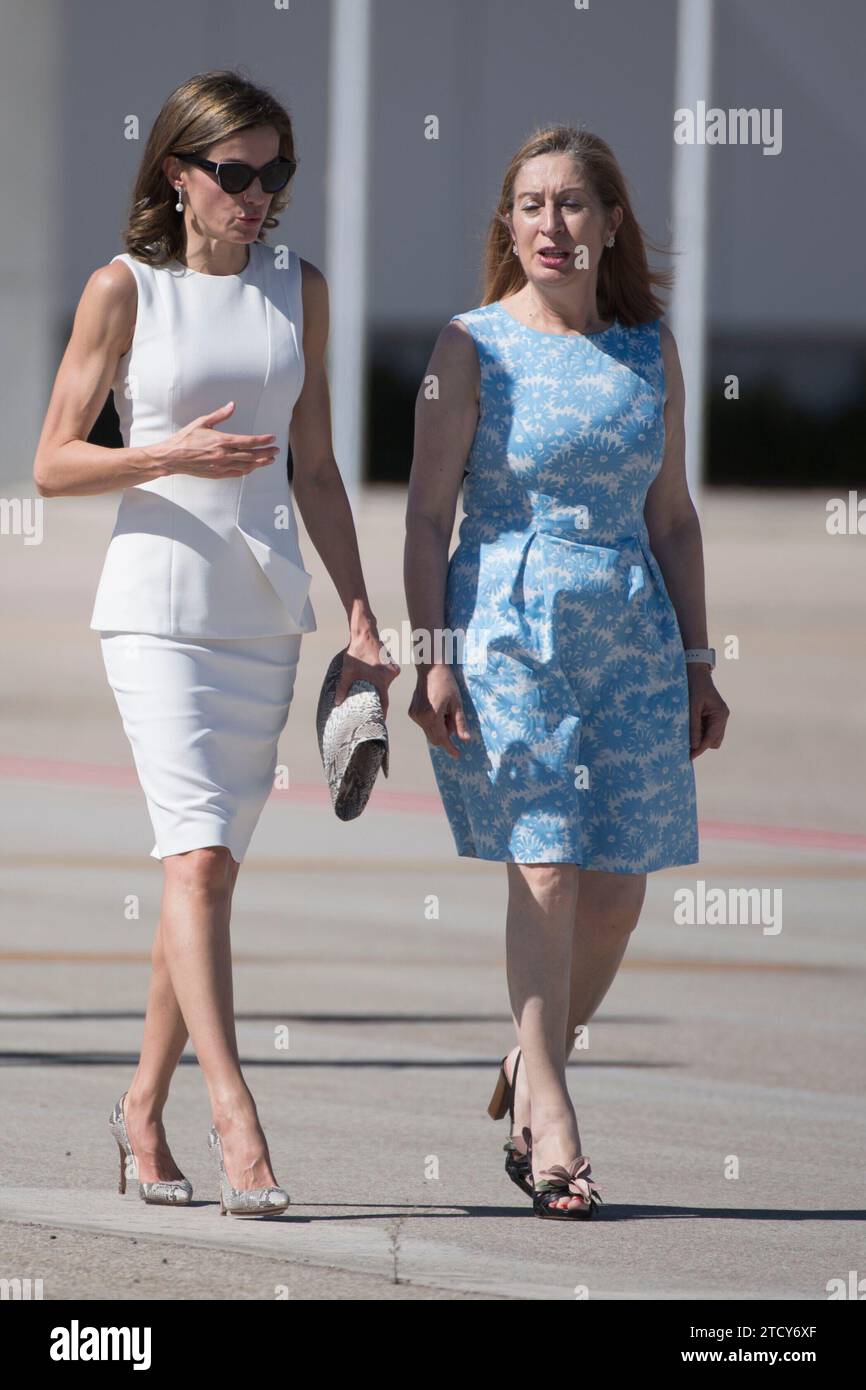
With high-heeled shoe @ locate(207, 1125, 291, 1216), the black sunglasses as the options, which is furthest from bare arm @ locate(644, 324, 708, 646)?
high-heeled shoe @ locate(207, 1125, 291, 1216)

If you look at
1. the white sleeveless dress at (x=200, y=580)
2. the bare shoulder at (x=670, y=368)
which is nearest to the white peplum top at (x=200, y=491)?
the white sleeveless dress at (x=200, y=580)

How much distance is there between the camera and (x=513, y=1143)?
468cm

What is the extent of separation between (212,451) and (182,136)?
2.10 ft

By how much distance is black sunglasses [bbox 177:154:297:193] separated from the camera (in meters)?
4.29

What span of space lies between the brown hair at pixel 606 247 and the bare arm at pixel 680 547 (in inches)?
3.7

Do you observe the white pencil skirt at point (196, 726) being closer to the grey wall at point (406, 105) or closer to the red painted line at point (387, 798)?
the red painted line at point (387, 798)

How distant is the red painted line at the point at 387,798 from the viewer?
1115cm

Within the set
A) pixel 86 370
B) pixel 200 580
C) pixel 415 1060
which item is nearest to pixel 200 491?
pixel 200 580

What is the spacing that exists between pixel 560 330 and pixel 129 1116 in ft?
5.71

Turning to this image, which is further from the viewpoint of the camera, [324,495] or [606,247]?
[606,247]

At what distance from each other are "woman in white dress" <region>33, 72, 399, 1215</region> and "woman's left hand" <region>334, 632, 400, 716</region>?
0.33 feet

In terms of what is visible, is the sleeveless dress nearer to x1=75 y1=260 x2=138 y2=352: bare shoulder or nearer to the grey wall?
x1=75 y1=260 x2=138 y2=352: bare shoulder

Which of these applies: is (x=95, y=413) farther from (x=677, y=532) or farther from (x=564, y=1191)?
(x=564, y=1191)
